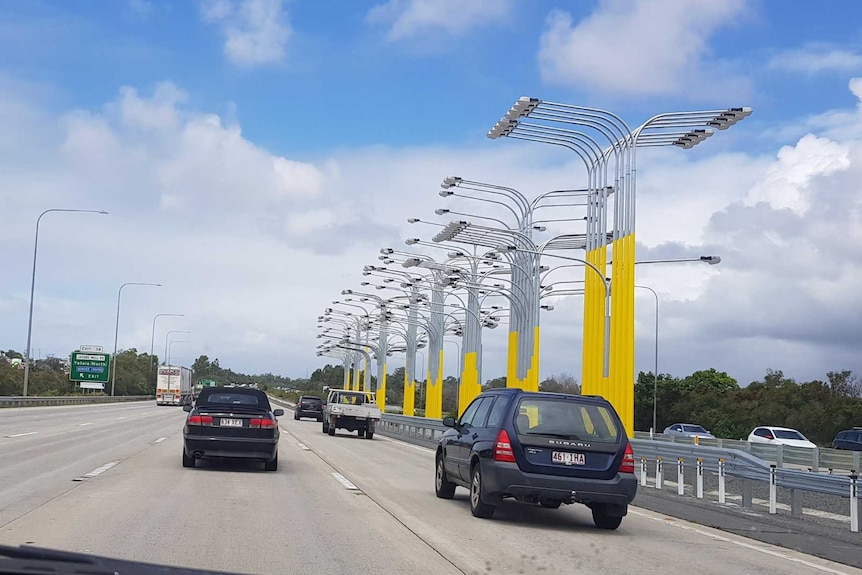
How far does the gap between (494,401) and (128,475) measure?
6693mm

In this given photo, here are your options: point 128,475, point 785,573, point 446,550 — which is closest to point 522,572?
point 446,550

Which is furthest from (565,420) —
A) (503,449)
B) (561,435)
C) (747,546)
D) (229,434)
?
(229,434)

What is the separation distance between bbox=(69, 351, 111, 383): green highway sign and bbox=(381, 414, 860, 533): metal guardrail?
6872cm

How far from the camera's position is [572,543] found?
451 inches

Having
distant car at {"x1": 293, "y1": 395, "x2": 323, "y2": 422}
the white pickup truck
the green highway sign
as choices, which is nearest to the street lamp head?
the white pickup truck

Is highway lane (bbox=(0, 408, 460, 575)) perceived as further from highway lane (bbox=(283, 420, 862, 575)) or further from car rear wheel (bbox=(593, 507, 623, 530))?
car rear wheel (bbox=(593, 507, 623, 530))

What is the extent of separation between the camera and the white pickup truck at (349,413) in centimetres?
4100

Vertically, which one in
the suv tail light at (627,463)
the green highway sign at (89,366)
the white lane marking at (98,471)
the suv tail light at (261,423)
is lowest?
the white lane marking at (98,471)

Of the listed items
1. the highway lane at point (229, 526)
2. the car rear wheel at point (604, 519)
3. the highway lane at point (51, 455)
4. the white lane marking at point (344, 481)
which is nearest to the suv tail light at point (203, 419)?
the highway lane at point (229, 526)

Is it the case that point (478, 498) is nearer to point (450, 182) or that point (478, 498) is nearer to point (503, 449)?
point (503, 449)

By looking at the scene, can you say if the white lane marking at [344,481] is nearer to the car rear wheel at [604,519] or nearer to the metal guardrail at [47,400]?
the car rear wheel at [604,519]

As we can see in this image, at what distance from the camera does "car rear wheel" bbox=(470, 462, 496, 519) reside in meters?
13.1

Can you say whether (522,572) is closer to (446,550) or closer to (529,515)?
(446,550)

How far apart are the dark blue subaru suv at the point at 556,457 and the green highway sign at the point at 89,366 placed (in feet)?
247
